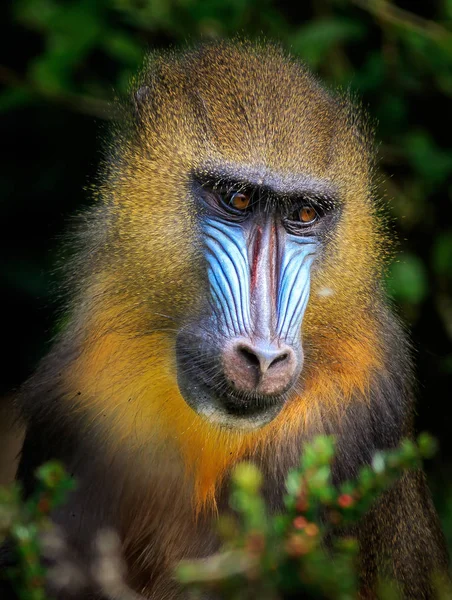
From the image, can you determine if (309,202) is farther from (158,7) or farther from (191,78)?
(158,7)

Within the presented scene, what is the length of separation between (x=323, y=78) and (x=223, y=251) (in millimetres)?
2506

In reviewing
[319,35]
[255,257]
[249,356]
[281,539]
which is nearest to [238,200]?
[255,257]

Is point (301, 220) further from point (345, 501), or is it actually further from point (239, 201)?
point (345, 501)

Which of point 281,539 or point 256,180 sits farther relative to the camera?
point 256,180

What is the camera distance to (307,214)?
315 cm

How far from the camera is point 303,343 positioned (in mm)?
3070

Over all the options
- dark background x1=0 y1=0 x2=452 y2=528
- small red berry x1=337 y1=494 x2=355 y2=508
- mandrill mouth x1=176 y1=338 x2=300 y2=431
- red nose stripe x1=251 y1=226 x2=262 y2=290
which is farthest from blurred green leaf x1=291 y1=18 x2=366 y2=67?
small red berry x1=337 y1=494 x2=355 y2=508

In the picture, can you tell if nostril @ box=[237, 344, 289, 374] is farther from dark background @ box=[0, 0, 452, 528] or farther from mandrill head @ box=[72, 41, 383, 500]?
dark background @ box=[0, 0, 452, 528]

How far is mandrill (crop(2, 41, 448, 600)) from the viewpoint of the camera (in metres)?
3.01

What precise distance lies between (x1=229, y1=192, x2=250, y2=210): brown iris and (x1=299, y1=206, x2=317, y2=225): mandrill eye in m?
0.19

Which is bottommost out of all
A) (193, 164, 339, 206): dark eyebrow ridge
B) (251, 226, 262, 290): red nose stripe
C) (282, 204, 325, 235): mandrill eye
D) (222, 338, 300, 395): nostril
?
(222, 338, 300, 395): nostril

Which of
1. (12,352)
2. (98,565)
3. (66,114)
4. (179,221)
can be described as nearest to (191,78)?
(179,221)

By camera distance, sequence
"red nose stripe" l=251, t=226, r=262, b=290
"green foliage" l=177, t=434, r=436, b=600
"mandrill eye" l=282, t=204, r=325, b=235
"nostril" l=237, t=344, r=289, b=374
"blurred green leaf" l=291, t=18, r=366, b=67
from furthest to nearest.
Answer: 1. "blurred green leaf" l=291, t=18, r=366, b=67
2. "mandrill eye" l=282, t=204, r=325, b=235
3. "red nose stripe" l=251, t=226, r=262, b=290
4. "nostril" l=237, t=344, r=289, b=374
5. "green foliage" l=177, t=434, r=436, b=600

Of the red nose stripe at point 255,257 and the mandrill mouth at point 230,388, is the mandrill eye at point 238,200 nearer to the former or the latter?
the red nose stripe at point 255,257
